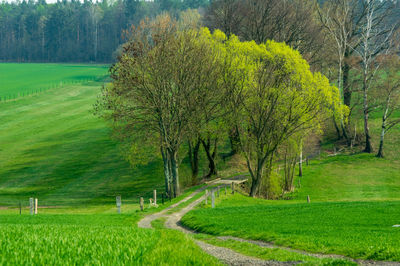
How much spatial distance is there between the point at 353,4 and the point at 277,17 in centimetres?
1628

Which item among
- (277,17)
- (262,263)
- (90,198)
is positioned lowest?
(90,198)

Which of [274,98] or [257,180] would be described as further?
[257,180]

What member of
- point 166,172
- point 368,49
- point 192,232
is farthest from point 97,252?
point 368,49

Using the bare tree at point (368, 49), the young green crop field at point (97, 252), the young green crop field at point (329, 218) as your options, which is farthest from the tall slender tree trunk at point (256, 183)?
the young green crop field at point (97, 252)

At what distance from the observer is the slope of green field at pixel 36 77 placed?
12629 cm

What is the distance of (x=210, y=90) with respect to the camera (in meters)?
48.4

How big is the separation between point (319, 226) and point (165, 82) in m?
25.3

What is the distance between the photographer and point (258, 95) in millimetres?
46469

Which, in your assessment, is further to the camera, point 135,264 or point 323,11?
point 323,11

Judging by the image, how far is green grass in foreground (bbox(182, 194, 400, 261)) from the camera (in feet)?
59.5

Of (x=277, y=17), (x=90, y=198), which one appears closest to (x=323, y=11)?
(x=277, y=17)

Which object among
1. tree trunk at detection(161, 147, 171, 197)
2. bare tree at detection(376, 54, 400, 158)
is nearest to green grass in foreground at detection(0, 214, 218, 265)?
tree trunk at detection(161, 147, 171, 197)

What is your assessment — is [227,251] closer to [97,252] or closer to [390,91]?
[97,252]

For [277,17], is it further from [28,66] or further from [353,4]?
[28,66]
